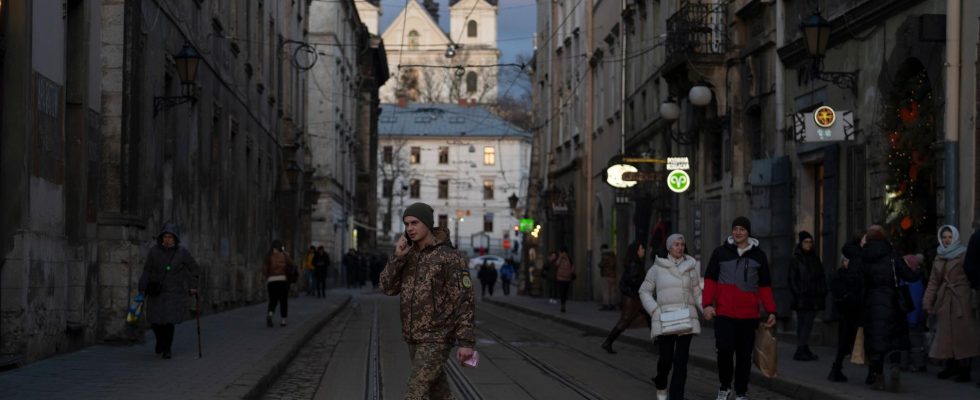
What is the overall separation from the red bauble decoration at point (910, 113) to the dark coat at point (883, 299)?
4235 mm

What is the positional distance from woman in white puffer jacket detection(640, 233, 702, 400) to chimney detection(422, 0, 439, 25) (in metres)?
146

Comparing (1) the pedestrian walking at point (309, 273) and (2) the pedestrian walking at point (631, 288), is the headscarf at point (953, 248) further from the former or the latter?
(1) the pedestrian walking at point (309, 273)

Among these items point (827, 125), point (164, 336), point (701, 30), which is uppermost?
point (701, 30)

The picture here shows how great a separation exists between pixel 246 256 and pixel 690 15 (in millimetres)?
13426

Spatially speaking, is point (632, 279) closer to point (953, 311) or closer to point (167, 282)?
point (953, 311)

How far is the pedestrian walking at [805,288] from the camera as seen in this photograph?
18688 mm

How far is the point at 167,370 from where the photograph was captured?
15469mm

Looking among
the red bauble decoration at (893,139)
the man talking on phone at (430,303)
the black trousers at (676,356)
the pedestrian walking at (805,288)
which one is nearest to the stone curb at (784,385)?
the pedestrian walking at (805,288)

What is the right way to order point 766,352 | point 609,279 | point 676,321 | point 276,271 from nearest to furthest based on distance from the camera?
1. point 676,321
2. point 766,352
3. point 276,271
4. point 609,279

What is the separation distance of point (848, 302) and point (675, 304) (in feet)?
9.53

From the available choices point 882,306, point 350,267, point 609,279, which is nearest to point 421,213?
point 882,306

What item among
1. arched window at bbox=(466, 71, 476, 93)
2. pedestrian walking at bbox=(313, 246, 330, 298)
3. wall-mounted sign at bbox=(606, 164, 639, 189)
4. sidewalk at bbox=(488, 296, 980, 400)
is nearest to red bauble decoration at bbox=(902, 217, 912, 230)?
sidewalk at bbox=(488, 296, 980, 400)

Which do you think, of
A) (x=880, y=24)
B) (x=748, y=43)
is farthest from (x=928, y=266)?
(x=748, y=43)

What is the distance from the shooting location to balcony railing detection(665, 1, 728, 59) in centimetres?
2778
